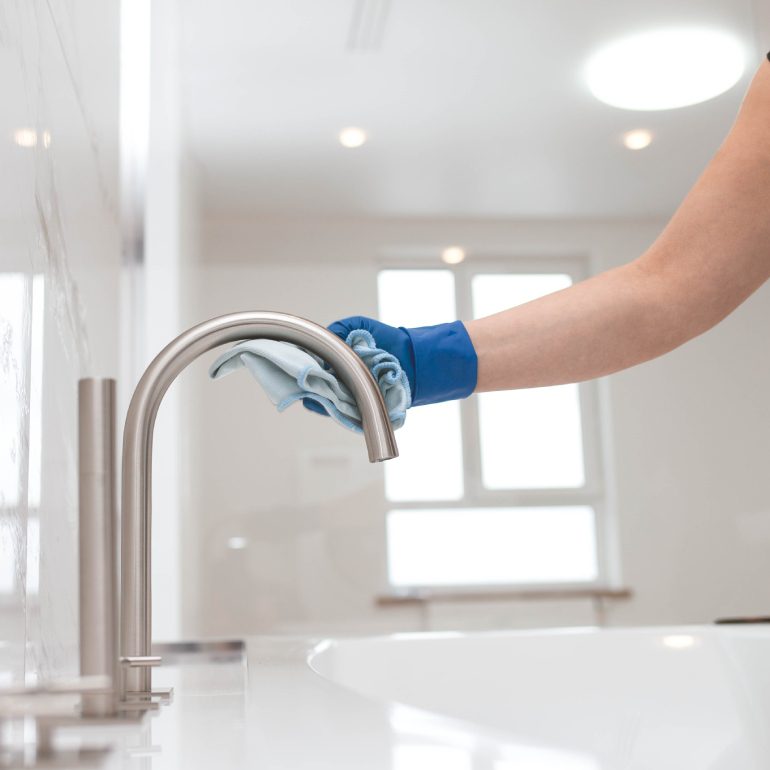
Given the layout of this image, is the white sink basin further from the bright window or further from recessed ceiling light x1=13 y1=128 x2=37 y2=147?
recessed ceiling light x1=13 y1=128 x2=37 y2=147

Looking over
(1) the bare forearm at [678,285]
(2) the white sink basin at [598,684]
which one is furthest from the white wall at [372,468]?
(1) the bare forearm at [678,285]

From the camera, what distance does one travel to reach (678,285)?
3.17ft

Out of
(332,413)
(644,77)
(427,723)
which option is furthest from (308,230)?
(427,723)

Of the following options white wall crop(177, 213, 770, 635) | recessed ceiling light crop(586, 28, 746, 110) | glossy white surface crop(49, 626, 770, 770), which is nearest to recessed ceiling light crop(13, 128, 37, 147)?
glossy white surface crop(49, 626, 770, 770)

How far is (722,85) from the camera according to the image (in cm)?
196

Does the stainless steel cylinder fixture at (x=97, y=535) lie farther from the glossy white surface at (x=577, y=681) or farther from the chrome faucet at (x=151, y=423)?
the glossy white surface at (x=577, y=681)

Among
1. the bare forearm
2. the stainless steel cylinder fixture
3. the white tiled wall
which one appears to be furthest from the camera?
the bare forearm

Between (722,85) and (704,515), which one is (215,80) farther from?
(704,515)

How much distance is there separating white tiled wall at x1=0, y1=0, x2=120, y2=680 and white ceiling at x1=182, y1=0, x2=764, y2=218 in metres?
0.62

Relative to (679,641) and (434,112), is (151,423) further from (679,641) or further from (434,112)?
(434,112)

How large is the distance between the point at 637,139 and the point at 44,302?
1.41 meters

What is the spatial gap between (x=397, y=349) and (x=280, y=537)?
1.03 metres

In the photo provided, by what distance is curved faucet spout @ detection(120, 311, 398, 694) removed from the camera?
62cm

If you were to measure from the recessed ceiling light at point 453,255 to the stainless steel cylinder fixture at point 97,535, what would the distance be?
57.7 inches
